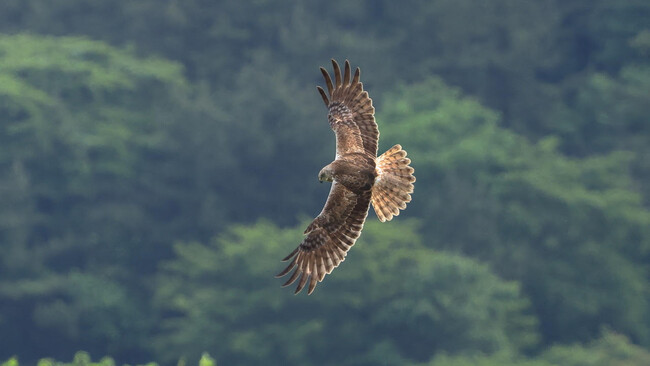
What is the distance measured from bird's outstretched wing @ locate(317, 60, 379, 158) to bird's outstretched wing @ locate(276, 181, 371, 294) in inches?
25.1

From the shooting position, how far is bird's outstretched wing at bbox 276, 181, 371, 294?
13922mm

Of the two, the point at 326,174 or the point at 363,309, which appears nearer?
the point at 326,174

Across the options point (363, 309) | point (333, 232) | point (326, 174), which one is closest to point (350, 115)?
point (326, 174)

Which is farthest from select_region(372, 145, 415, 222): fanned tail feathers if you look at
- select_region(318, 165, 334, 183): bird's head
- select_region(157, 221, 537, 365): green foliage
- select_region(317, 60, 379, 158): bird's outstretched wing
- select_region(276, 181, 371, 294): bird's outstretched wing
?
select_region(157, 221, 537, 365): green foliage

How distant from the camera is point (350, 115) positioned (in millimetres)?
15094

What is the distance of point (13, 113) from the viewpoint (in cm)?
6172

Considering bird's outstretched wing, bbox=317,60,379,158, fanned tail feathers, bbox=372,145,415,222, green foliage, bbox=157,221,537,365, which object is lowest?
fanned tail feathers, bbox=372,145,415,222

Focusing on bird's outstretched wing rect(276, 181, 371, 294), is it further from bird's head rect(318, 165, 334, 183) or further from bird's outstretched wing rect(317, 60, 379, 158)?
bird's outstretched wing rect(317, 60, 379, 158)

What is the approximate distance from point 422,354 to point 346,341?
283 cm

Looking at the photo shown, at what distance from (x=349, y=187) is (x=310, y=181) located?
1859 inches

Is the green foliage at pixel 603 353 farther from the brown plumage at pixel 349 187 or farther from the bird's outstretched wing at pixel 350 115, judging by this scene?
the brown plumage at pixel 349 187

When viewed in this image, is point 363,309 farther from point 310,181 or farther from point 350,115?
point 350,115

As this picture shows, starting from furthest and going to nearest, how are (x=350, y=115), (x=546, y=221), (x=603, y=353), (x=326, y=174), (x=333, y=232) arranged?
(x=546, y=221) < (x=603, y=353) < (x=350, y=115) < (x=333, y=232) < (x=326, y=174)

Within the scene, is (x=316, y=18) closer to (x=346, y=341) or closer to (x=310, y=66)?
(x=310, y=66)
